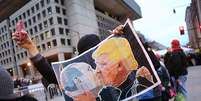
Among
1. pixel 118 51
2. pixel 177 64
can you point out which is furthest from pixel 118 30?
pixel 177 64

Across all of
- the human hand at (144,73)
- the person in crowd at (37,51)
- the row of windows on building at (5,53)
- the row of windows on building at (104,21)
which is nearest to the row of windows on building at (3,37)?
the row of windows on building at (5,53)

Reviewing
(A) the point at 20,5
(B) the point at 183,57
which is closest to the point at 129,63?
(B) the point at 183,57

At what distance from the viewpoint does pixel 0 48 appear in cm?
10825

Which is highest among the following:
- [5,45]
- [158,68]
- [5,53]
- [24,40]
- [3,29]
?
[3,29]

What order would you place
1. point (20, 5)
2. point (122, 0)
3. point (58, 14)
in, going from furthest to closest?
point (122, 0) < point (20, 5) < point (58, 14)

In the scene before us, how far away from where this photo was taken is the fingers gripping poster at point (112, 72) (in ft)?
12.7

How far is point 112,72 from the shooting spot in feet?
12.9

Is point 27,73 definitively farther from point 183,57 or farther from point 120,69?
point 120,69

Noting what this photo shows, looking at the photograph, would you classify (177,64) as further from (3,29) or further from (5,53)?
(3,29)

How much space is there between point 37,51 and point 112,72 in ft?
2.21

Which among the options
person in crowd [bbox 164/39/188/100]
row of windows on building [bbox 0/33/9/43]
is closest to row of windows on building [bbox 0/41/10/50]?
row of windows on building [bbox 0/33/9/43]

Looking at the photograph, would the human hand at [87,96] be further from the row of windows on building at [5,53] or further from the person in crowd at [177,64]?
the row of windows on building at [5,53]

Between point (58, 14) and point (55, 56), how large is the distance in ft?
25.9

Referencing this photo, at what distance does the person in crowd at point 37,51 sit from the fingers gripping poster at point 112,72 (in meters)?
0.07
